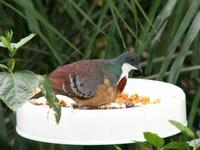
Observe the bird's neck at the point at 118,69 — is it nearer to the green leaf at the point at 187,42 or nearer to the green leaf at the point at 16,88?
the green leaf at the point at 187,42

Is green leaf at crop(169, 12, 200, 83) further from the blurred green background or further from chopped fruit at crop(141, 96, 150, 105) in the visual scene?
chopped fruit at crop(141, 96, 150, 105)

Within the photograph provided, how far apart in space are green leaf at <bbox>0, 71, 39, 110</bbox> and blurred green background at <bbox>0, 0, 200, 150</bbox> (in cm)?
64

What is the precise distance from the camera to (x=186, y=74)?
1.96 metres

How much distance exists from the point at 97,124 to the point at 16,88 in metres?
0.51

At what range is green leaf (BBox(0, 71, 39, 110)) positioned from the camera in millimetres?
600

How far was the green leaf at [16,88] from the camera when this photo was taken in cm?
60

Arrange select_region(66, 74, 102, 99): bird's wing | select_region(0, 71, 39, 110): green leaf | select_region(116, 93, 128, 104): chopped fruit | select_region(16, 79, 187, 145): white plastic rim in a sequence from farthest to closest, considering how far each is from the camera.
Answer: select_region(116, 93, 128, 104): chopped fruit < select_region(66, 74, 102, 99): bird's wing < select_region(16, 79, 187, 145): white plastic rim < select_region(0, 71, 39, 110): green leaf

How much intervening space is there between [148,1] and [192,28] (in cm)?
74

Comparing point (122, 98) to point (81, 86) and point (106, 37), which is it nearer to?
point (81, 86)

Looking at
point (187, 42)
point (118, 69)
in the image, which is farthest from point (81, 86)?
point (187, 42)

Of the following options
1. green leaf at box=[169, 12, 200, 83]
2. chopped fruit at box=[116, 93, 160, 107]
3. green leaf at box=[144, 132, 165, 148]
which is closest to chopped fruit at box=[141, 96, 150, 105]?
chopped fruit at box=[116, 93, 160, 107]

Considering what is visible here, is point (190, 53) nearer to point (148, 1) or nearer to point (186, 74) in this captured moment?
point (186, 74)

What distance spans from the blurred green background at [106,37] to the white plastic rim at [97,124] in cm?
10

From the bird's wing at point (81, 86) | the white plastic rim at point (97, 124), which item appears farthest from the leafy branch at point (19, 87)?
the bird's wing at point (81, 86)
